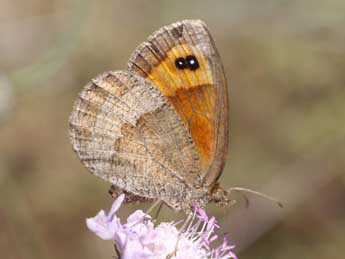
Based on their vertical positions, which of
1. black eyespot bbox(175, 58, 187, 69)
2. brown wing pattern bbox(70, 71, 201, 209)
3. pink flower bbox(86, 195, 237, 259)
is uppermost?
black eyespot bbox(175, 58, 187, 69)

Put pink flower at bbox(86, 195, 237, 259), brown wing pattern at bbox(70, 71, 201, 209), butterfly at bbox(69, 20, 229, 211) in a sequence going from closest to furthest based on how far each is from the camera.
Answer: pink flower at bbox(86, 195, 237, 259) < brown wing pattern at bbox(70, 71, 201, 209) < butterfly at bbox(69, 20, 229, 211)

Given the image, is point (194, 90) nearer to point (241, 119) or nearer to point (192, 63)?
point (192, 63)

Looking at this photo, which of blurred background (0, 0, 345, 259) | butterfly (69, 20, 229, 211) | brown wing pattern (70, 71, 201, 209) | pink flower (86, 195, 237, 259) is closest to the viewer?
pink flower (86, 195, 237, 259)

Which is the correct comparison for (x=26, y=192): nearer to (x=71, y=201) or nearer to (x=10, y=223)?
(x=71, y=201)

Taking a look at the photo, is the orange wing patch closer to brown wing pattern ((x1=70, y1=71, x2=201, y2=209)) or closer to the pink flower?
brown wing pattern ((x1=70, y1=71, x2=201, y2=209))

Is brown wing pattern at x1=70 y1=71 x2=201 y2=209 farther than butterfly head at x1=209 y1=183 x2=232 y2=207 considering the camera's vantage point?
No

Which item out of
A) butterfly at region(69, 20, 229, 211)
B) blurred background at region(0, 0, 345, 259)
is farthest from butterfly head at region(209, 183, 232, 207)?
blurred background at region(0, 0, 345, 259)

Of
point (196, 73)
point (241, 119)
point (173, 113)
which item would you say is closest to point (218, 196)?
point (173, 113)

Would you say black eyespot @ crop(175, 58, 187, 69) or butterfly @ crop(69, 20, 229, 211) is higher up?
black eyespot @ crop(175, 58, 187, 69)

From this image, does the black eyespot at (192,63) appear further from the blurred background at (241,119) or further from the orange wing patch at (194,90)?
the blurred background at (241,119)
